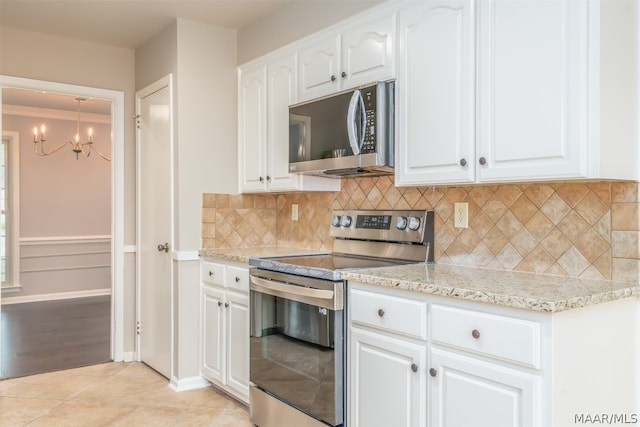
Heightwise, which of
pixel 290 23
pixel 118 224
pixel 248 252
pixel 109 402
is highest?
pixel 290 23

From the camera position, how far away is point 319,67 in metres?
2.82

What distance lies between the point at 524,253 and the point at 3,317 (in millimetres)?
5361

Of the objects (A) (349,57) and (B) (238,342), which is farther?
(B) (238,342)

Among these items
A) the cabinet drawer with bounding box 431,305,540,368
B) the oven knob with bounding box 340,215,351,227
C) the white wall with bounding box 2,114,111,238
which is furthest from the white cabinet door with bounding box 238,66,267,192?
the white wall with bounding box 2,114,111,238

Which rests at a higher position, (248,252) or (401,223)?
(401,223)

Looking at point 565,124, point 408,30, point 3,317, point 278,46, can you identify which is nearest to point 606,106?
point 565,124

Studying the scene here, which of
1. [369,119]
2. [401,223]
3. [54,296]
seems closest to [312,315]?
[401,223]

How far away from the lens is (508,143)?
6.27 ft

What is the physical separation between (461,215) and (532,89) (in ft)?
2.46

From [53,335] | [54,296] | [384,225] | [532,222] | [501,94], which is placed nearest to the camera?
[501,94]

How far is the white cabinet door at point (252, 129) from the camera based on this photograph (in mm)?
3285

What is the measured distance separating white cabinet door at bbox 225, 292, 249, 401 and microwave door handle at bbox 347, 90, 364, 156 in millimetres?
1094

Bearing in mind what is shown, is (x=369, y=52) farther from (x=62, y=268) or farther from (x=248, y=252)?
(x=62, y=268)

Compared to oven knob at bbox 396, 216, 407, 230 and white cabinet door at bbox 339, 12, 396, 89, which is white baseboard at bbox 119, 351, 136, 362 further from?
white cabinet door at bbox 339, 12, 396, 89
